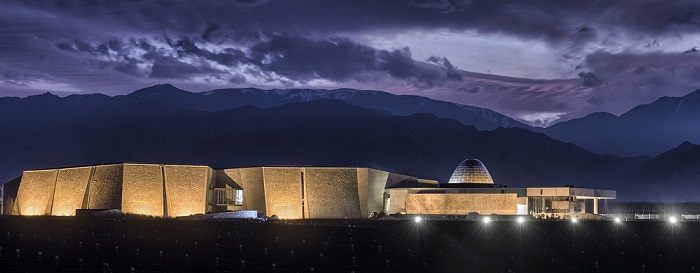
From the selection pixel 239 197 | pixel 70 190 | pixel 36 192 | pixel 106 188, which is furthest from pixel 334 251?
pixel 36 192

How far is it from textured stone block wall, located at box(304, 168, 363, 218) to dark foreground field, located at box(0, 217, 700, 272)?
2499 centimetres

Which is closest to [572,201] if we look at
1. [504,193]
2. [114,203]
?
[504,193]

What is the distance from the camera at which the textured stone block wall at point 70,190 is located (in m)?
70.4

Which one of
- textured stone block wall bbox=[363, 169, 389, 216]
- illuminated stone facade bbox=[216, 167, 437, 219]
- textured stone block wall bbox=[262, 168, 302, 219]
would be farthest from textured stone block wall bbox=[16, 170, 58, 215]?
textured stone block wall bbox=[363, 169, 389, 216]

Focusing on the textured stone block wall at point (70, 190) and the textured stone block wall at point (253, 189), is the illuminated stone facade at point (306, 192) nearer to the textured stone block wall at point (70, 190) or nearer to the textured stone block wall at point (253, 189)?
the textured stone block wall at point (253, 189)

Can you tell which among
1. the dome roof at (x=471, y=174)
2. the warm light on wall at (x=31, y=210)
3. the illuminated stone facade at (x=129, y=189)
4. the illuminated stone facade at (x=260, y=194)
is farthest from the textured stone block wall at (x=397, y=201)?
the warm light on wall at (x=31, y=210)

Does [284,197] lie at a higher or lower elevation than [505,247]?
higher

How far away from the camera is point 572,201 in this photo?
80062 millimetres

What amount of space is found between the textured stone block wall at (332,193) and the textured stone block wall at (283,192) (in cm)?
84

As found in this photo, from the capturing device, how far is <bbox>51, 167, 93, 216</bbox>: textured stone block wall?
231ft

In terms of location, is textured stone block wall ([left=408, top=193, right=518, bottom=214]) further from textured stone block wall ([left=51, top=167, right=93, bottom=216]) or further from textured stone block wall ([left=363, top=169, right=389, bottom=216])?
textured stone block wall ([left=51, top=167, right=93, bottom=216])

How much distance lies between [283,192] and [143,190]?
1153 cm

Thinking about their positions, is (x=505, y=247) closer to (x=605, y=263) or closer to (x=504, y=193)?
(x=605, y=263)

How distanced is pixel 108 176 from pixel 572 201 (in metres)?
41.6
